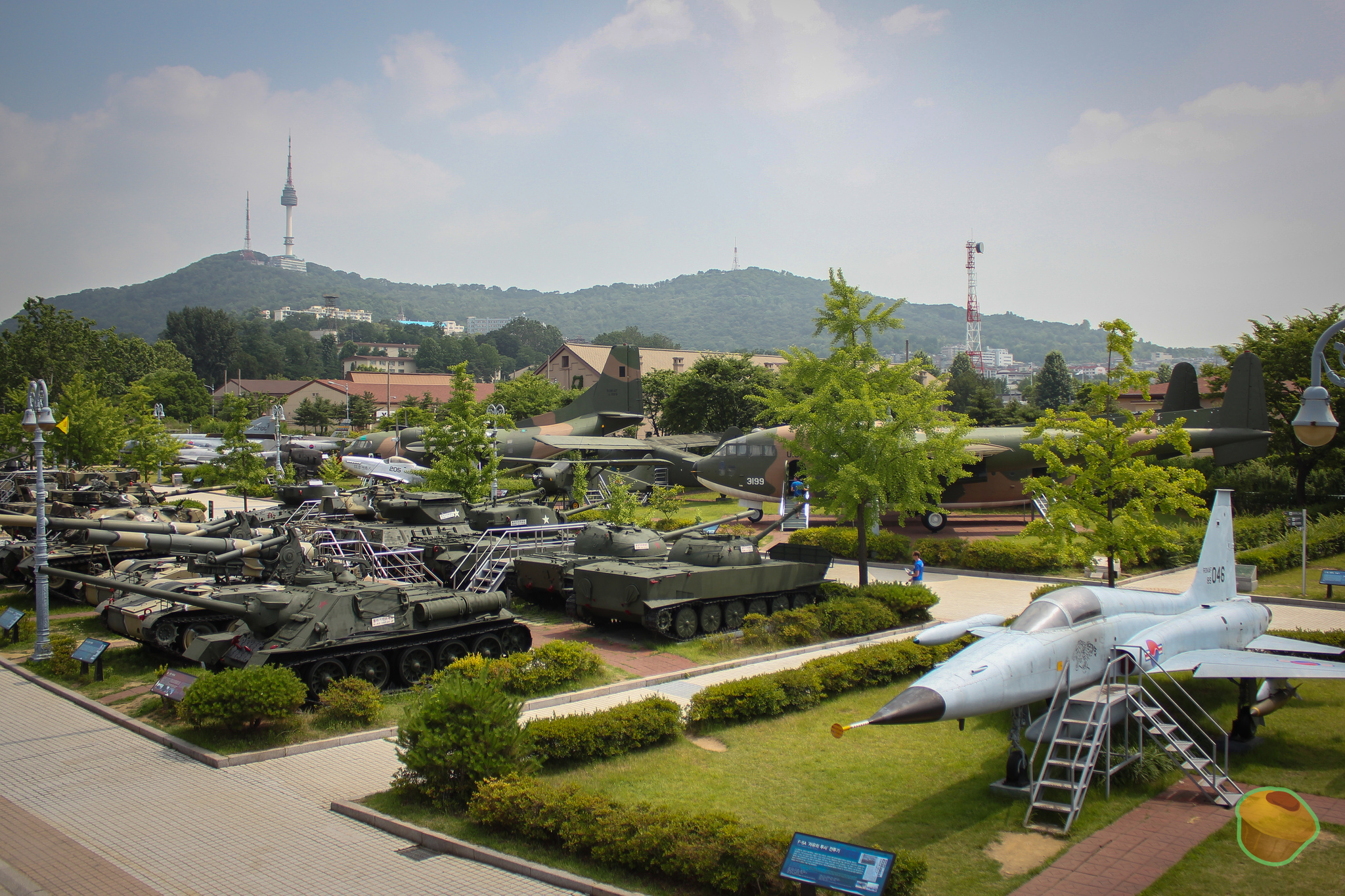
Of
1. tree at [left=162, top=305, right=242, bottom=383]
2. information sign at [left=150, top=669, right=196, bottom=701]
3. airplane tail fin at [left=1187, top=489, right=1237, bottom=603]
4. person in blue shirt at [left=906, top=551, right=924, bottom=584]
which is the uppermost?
tree at [left=162, top=305, right=242, bottom=383]

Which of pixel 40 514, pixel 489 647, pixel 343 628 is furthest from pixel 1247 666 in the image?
pixel 40 514

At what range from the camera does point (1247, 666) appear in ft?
35.4

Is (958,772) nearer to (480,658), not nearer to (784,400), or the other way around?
(480,658)

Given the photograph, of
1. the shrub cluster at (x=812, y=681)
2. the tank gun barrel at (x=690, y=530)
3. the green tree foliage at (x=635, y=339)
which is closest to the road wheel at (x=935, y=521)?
the tank gun barrel at (x=690, y=530)

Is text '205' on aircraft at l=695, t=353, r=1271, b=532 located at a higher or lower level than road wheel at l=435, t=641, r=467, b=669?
higher

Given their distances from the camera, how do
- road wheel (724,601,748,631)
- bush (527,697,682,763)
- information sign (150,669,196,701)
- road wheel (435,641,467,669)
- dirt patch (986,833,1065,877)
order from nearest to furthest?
dirt patch (986,833,1065,877) → bush (527,697,682,763) → information sign (150,669,196,701) → road wheel (435,641,467,669) → road wheel (724,601,748,631)

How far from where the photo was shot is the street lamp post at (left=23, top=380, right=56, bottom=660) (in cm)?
1545

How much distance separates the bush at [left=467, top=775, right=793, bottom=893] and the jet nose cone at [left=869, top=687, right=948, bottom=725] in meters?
1.44

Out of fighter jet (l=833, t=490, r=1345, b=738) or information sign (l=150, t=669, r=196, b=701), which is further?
information sign (l=150, t=669, r=196, b=701)

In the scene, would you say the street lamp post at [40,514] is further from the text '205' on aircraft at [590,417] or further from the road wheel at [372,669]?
the text '205' on aircraft at [590,417]

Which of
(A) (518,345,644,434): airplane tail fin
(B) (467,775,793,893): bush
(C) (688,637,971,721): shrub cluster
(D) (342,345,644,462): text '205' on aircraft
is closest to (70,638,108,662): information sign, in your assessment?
(B) (467,775,793,893): bush

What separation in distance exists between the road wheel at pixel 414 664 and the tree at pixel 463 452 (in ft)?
50.7

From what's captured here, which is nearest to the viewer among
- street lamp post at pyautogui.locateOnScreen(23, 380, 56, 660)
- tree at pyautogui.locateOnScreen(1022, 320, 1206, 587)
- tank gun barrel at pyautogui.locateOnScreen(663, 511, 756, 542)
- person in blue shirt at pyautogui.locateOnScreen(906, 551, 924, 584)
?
street lamp post at pyautogui.locateOnScreen(23, 380, 56, 660)

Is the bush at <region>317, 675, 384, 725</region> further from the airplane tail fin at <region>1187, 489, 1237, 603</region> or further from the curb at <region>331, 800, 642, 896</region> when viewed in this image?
the airplane tail fin at <region>1187, 489, 1237, 603</region>
